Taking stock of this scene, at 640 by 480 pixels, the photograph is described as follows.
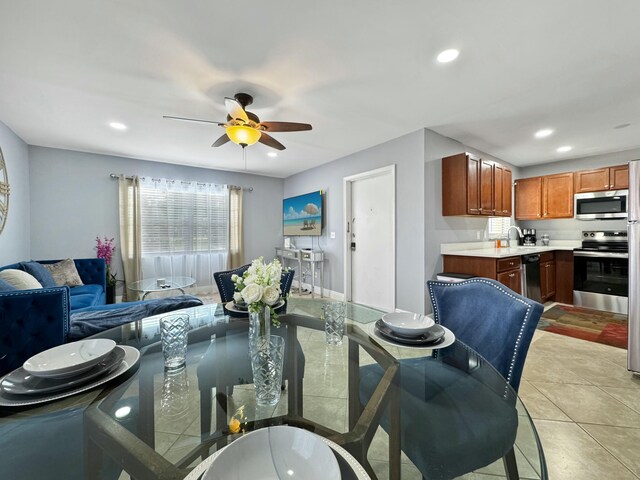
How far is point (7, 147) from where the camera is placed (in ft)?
10.4

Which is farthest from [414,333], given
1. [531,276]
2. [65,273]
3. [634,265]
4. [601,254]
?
[601,254]

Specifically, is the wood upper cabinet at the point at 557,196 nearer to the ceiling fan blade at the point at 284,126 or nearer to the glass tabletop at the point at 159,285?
the ceiling fan blade at the point at 284,126

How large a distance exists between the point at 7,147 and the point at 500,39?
5113mm

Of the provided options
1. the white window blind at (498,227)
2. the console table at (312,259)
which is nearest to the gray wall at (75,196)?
the console table at (312,259)

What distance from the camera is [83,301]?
2.85m

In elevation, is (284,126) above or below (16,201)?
above

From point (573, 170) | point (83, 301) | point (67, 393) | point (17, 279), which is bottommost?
point (83, 301)

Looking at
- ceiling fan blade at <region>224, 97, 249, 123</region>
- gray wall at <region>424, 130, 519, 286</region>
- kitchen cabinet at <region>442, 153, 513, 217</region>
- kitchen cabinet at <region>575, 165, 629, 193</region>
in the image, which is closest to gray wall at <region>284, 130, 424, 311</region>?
gray wall at <region>424, 130, 519, 286</region>

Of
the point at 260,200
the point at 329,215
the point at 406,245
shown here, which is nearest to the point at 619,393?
the point at 406,245

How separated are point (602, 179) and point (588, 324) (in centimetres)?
233

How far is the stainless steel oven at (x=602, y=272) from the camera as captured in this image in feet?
11.9

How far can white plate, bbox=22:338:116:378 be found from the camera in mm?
812

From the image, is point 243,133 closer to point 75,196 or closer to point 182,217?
point 182,217

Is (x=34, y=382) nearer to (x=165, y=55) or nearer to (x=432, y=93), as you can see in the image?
(x=165, y=55)
